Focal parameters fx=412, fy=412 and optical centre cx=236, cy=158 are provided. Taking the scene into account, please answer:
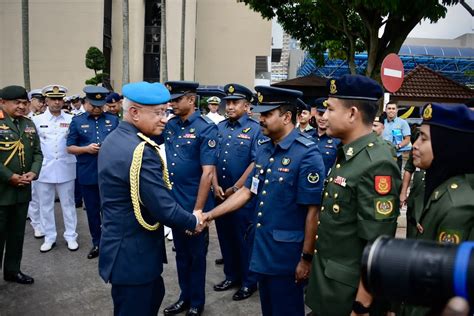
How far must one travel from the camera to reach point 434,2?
804 centimetres

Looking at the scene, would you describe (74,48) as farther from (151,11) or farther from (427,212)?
(427,212)

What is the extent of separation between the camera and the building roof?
46.2ft

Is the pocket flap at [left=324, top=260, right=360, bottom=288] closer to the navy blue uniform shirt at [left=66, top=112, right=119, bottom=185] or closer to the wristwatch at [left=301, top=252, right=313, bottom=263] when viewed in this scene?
the wristwatch at [left=301, top=252, right=313, bottom=263]

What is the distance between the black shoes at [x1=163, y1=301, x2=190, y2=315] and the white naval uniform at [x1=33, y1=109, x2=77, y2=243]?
2.21m

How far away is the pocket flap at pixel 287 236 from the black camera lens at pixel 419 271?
1.51 m

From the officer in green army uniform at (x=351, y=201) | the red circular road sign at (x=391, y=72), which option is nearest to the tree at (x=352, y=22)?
the red circular road sign at (x=391, y=72)

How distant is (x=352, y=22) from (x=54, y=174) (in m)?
7.79

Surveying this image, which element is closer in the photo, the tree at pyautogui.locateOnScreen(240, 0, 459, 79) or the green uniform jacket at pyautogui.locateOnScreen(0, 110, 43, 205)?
the green uniform jacket at pyautogui.locateOnScreen(0, 110, 43, 205)

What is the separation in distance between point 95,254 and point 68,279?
26.1 inches

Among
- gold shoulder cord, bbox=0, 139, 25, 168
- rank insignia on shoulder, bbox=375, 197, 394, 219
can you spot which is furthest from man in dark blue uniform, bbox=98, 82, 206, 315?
gold shoulder cord, bbox=0, 139, 25, 168

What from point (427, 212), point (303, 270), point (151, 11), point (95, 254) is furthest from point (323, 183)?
point (151, 11)

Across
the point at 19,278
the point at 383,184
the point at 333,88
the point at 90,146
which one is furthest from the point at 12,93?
the point at 383,184

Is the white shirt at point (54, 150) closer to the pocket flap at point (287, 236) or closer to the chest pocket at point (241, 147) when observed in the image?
the chest pocket at point (241, 147)

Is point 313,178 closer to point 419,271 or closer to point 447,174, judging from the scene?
point 447,174
